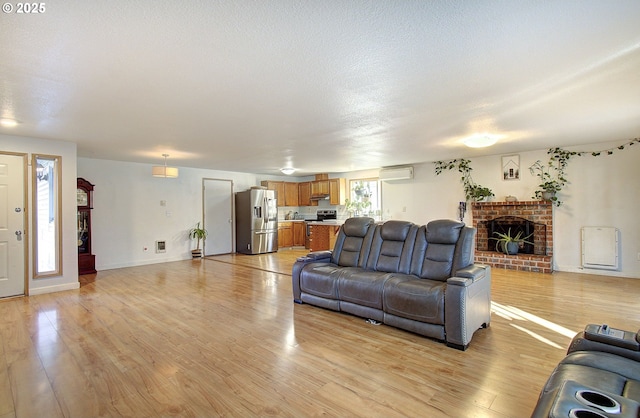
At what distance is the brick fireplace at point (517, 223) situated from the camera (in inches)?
246

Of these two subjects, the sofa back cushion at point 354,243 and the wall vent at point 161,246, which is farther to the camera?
the wall vent at point 161,246

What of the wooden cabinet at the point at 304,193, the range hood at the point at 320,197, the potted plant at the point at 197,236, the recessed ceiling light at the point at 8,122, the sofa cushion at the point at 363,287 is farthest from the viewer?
the wooden cabinet at the point at 304,193

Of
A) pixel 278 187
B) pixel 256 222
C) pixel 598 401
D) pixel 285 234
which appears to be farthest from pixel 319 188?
pixel 598 401

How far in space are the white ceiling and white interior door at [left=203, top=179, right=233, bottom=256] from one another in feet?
13.0

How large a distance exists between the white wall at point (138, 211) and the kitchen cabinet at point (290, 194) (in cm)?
245

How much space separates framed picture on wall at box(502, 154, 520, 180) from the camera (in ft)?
21.9

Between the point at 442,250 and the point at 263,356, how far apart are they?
2220 millimetres

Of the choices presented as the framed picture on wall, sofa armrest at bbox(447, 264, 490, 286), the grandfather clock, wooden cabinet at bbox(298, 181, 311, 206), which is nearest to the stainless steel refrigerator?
Result: wooden cabinet at bbox(298, 181, 311, 206)

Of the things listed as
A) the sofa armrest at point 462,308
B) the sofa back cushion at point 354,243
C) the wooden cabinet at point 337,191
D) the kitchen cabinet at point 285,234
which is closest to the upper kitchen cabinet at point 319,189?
the wooden cabinet at point 337,191

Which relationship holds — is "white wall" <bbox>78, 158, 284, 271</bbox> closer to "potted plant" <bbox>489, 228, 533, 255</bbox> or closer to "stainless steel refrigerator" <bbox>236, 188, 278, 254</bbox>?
"stainless steel refrigerator" <bbox>236, 188, 278, 254</bbox>

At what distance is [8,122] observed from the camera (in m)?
3.93

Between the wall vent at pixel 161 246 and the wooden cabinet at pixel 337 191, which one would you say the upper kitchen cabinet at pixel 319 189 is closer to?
the wooden cabinet at pixel 337 191

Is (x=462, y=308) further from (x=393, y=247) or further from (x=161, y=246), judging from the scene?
(x=161, y=246)

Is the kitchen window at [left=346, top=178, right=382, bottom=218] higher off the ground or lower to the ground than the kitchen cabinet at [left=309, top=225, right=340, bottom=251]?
higher
